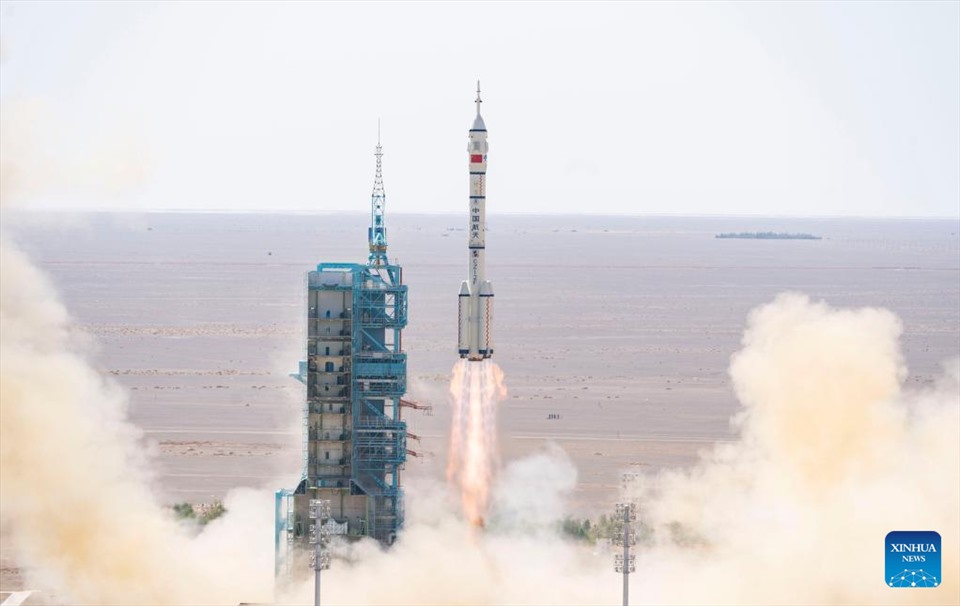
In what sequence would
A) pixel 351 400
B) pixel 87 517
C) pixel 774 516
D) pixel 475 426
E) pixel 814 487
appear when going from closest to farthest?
pixel 351 400 < pixel 87 517 < pixel 774 516 < pixel 814 487 < pixel 475 426

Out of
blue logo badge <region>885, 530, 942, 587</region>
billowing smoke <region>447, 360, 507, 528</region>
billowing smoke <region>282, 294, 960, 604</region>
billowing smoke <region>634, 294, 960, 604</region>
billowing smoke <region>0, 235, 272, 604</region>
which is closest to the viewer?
blue logo badge <region>885, 530, 942, 587</region>

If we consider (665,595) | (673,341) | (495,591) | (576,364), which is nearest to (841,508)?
(665,595)

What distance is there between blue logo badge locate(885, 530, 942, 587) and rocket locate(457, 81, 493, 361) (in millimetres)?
20538

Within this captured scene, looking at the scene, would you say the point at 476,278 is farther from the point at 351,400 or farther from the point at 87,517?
the point at 87,517

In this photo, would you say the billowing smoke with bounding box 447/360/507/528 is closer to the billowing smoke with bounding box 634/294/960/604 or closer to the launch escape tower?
the launch escape tower

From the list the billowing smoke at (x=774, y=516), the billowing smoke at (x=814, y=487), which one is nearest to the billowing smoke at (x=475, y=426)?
the billowing smoke at (x=774, y=516)

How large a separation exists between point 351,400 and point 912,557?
77.6 feet

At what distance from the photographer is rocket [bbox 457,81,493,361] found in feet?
A: 253

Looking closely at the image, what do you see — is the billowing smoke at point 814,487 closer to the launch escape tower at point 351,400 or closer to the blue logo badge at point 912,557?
the blue logo badge at point 912,557

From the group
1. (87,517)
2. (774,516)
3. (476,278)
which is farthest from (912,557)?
(87,517)

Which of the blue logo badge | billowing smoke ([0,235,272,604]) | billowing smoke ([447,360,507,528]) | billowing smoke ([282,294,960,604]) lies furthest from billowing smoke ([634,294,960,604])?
billowing smoke ([0,235,272,604])

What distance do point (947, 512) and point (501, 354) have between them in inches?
3657

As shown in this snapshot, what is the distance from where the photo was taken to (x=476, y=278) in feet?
255

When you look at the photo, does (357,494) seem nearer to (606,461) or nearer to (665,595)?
(665,595)
